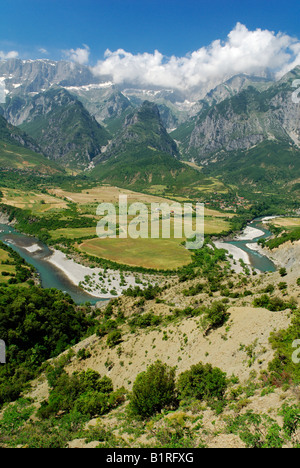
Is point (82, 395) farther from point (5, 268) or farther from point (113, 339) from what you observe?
point (5, 268)

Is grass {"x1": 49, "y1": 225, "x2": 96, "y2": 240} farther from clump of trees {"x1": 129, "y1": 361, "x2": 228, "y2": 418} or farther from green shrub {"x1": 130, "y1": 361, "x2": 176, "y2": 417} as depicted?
clump of trees {"x1": 129, "y1": 361, "x2": 228, "y2": 418}

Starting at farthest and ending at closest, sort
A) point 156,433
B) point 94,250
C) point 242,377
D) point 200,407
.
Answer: point 94,250 → point 242,377 → point 200,407 → point 156,433

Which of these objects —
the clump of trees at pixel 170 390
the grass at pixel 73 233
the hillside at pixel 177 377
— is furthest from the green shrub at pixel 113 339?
the grass at pixel 73 233

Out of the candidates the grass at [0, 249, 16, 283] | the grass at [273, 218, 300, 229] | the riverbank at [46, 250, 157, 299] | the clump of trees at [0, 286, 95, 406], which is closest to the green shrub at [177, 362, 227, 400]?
the clump of trees at [0, 286, 95, 406]

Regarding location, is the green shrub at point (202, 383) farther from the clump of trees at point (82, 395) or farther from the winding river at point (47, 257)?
the winding river at point (47, 257)

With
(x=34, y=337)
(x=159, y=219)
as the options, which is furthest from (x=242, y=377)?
(x=159, y=219)
